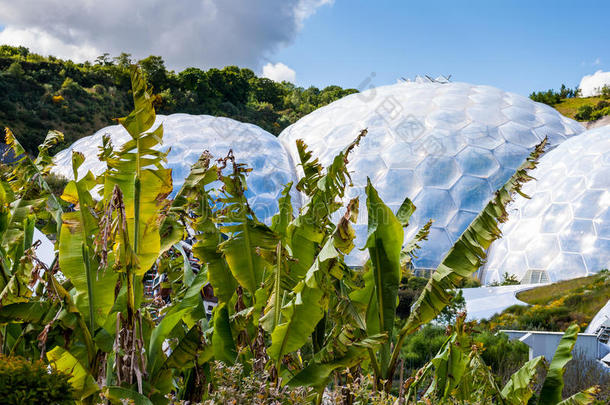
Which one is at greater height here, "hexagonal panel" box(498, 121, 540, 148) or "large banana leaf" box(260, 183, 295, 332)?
"hexagonal panel" box(498, 121, 540, 148)

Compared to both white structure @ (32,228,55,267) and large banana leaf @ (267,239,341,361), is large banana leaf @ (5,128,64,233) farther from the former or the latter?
large banana leaf @ (267,239,341,361)

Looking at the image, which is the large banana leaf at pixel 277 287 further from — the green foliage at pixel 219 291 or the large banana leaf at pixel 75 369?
the large banana leaf at pixel 75 369

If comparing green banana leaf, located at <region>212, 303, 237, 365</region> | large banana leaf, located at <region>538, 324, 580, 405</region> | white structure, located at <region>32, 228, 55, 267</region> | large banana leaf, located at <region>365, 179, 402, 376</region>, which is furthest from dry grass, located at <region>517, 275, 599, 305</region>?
white structure, located at <region>32, 228, 55, 267</region>

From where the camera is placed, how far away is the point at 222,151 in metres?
19.4

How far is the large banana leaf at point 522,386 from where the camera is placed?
313cm

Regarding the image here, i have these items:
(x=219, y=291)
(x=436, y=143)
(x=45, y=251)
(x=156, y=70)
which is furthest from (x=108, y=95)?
(x=219, y=291)

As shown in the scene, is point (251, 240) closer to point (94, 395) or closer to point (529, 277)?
point (94, 395)

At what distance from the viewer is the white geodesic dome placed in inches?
549

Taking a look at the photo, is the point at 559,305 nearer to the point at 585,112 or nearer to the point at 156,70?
the point at 585,112

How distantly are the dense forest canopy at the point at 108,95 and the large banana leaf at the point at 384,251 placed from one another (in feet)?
92.7

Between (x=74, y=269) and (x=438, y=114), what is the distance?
1790 centimetres

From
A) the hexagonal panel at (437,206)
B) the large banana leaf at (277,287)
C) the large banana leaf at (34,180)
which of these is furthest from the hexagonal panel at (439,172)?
the large banana leaf at (277,287)

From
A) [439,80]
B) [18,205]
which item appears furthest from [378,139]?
[18,205]

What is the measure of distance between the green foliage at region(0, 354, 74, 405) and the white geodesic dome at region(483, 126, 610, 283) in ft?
46.8
